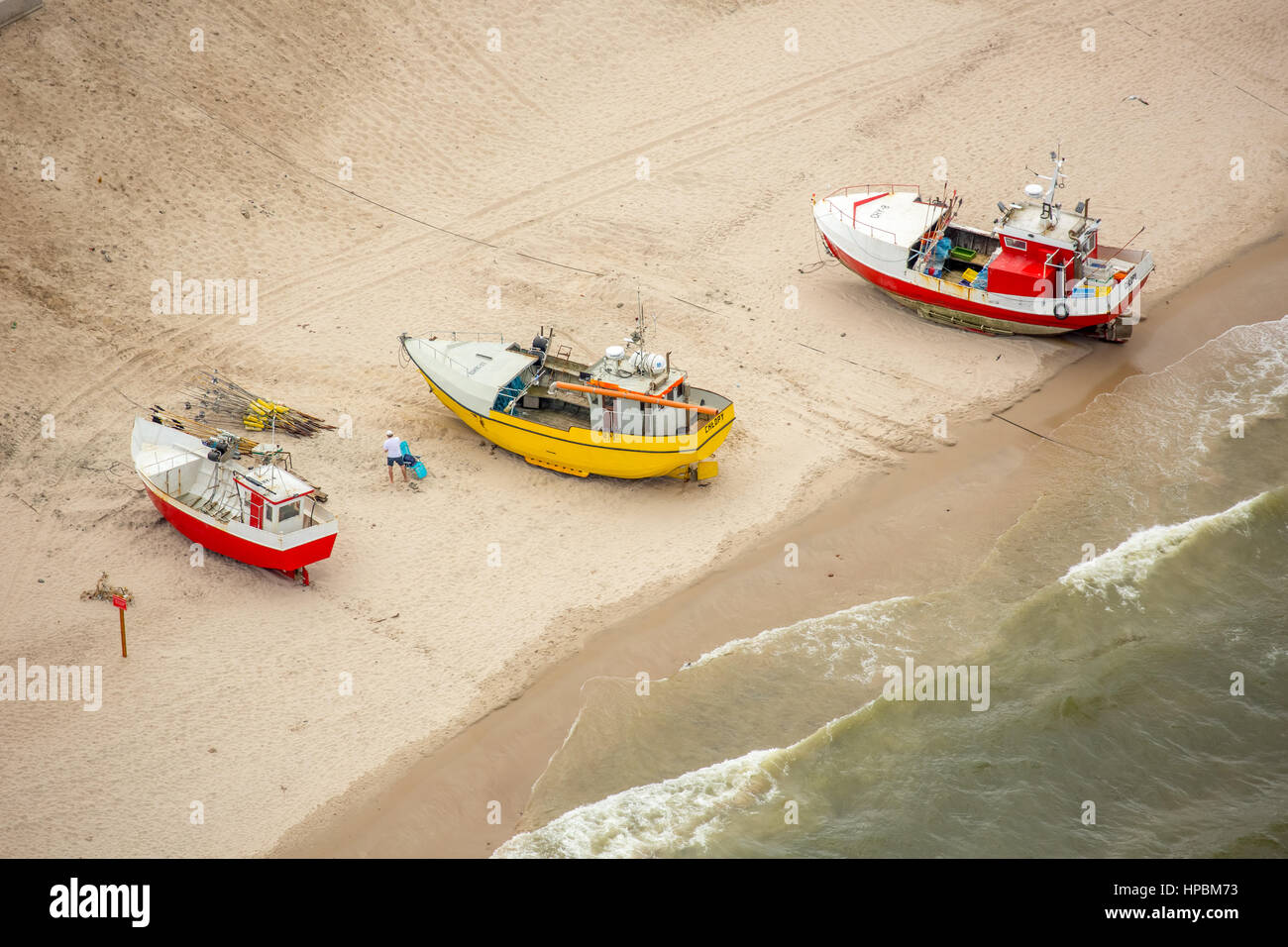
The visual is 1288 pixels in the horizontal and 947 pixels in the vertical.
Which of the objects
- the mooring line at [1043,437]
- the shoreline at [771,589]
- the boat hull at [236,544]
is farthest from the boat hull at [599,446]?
the mooring line at [1043,437]

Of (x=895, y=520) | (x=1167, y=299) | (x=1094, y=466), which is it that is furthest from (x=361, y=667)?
(x=1167, y=299)

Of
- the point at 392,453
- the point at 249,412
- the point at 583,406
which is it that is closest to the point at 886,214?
the point at 583,406

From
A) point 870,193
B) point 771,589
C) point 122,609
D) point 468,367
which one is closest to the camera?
point 122,609

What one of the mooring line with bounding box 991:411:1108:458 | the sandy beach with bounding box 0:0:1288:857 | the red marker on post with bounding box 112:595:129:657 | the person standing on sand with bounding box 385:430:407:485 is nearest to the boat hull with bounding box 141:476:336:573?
the sandy beach with bounding box 0:0:1288:857

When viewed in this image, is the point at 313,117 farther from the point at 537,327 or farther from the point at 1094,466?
the point at 1094,466

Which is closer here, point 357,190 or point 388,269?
point 388,269

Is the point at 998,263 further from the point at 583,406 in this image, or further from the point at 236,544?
the point at 236,544
